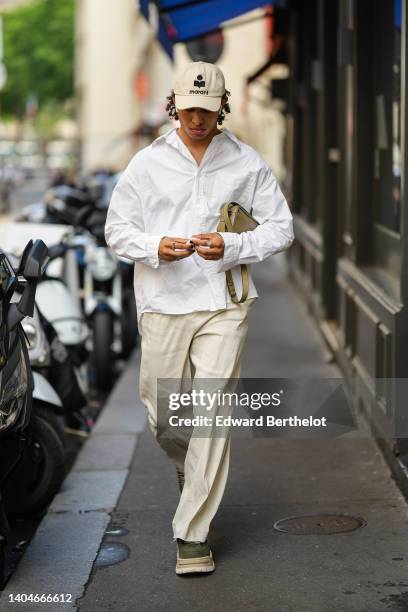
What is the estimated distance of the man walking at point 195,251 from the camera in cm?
486

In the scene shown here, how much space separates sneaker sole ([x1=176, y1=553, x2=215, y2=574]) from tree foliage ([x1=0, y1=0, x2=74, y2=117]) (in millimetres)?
81615

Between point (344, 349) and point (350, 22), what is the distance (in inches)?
84.2

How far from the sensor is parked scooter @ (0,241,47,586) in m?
4.81

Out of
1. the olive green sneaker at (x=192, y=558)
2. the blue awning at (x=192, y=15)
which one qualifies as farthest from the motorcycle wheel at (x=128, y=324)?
the olive green sneaker at (x=192, y=558)

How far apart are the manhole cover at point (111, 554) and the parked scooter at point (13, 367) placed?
474mm

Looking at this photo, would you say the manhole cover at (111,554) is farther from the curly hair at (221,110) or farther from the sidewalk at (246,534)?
the curly hair at (221,110)

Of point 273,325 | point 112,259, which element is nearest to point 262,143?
point 273,325

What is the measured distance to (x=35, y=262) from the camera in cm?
492

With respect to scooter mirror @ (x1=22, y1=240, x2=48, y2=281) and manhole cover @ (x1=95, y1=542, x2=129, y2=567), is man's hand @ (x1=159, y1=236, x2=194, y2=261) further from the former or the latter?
manhole cover @ (x1=95, y1=542, x2=129, y2=567)

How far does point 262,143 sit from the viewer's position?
31.5 metres

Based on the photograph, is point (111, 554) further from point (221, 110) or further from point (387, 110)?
point (387, 110)

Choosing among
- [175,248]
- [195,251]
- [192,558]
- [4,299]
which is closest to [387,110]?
[195,251]

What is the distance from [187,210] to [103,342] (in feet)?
15.9

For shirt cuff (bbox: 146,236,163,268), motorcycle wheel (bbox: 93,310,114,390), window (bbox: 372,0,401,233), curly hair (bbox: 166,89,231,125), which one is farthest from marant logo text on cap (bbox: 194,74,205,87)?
motorcycle wheel (bbox: 93,310,114,390)
